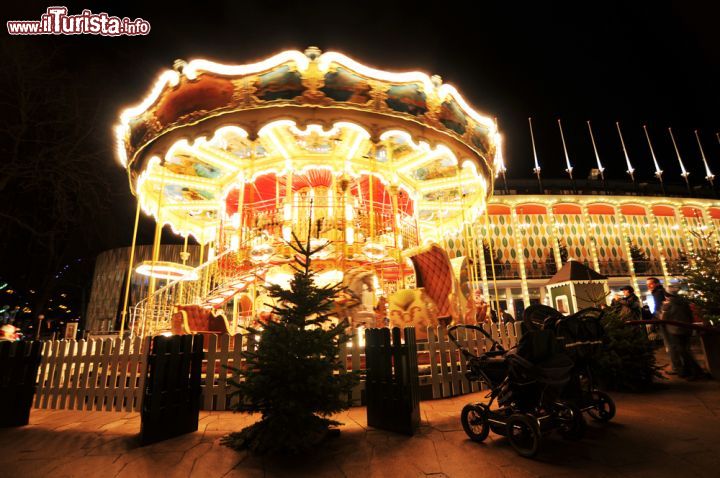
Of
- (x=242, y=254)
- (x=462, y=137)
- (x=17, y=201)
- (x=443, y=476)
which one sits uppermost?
(x=17, y=201)

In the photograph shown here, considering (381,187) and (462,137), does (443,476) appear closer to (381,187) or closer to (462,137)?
(462,137)

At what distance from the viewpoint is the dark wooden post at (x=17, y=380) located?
4.13 meters

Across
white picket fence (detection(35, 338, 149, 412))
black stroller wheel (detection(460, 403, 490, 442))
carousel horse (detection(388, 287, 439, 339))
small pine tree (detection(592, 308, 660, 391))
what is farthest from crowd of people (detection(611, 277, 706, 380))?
white picket fence (detection(35, 338, 149, 412))

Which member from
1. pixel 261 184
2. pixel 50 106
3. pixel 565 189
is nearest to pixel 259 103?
pixel 261 184

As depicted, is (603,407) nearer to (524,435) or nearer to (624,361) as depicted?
(524,435)

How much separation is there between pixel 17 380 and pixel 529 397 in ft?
18.5

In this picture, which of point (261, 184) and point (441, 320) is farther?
point (261, 184)

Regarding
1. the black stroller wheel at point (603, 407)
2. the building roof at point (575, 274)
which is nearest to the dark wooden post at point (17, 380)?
the black stroller wheel at point (603, 407)

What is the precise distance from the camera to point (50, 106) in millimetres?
12875

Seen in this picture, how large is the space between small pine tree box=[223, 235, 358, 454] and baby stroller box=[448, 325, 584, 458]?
1.22 meters

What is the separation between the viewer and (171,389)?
3.51 m

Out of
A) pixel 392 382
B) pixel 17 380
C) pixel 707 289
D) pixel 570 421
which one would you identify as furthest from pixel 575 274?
pixel 17 380

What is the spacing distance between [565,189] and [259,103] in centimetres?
2755

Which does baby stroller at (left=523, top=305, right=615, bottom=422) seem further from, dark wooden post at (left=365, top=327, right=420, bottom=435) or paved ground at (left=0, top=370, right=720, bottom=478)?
dark wooden post at (left=365, top=327, right=420, bottom=435)
